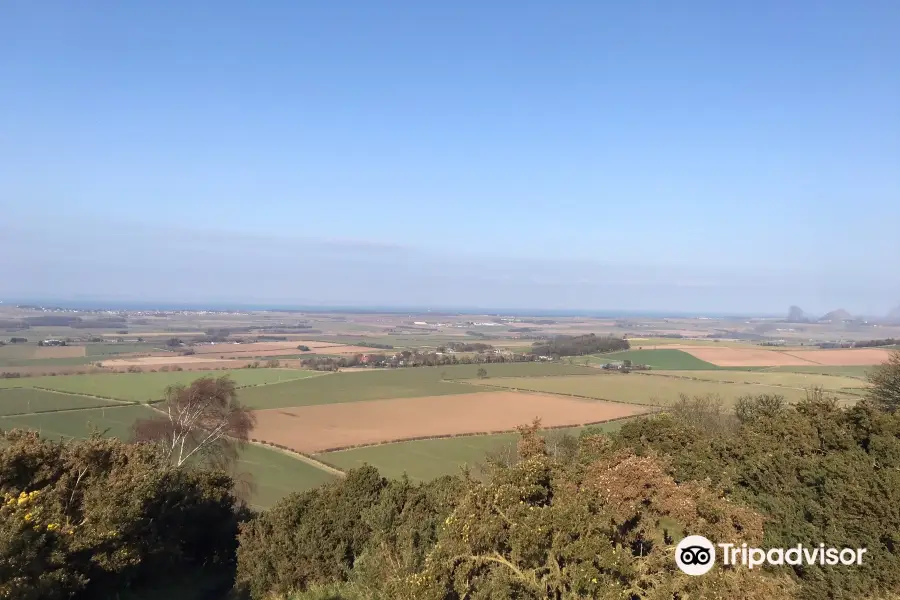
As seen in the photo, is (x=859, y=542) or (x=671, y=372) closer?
(x=859, y=542)

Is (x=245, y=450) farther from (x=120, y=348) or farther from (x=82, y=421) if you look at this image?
(x=120, y=348)

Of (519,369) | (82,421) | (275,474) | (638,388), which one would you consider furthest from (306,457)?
(519,369)

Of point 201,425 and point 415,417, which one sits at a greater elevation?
point 201,425

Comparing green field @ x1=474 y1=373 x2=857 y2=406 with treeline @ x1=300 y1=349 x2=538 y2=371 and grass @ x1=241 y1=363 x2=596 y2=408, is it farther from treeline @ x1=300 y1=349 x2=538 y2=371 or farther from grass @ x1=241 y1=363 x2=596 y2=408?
treeline @ x1=300 y1=349 x2=538 y2=371

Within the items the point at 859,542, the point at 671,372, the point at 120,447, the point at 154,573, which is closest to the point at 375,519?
the point at 154,573

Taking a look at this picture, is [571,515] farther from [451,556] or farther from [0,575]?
[0,575]

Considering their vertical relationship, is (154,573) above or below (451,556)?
below

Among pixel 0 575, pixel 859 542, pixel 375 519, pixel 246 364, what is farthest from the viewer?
pixel 246 364
